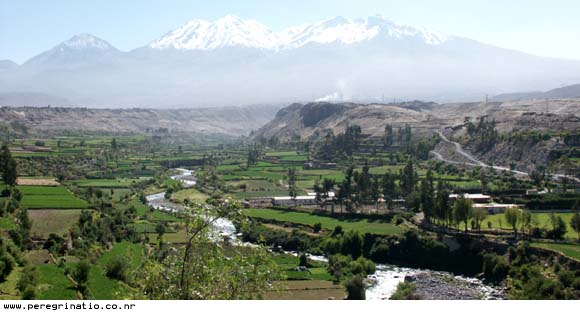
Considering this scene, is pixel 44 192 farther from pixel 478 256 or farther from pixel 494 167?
pixel 494 167

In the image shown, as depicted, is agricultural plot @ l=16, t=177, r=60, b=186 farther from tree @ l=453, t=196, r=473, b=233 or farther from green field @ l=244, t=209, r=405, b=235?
tree @ l=453, t=196, r=473, b=233

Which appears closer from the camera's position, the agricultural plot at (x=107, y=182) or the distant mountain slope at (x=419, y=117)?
the agricultural plot at (x=107, y=182)

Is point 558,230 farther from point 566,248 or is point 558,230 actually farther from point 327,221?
point 327,221

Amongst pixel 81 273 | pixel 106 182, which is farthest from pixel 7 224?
pixel 106 182

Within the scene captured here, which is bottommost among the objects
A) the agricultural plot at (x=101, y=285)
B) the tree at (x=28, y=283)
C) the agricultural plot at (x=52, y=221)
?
the agricultural plot at (x=101, y=285)

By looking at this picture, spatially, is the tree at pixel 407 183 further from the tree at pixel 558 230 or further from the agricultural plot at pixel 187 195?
the agricultural plot at pixel 187 195

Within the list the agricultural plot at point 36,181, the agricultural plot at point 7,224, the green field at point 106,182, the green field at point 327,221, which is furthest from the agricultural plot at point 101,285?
the green field at point 106,182

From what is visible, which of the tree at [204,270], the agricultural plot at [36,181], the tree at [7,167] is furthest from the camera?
the agricultural plot at [36,181]
